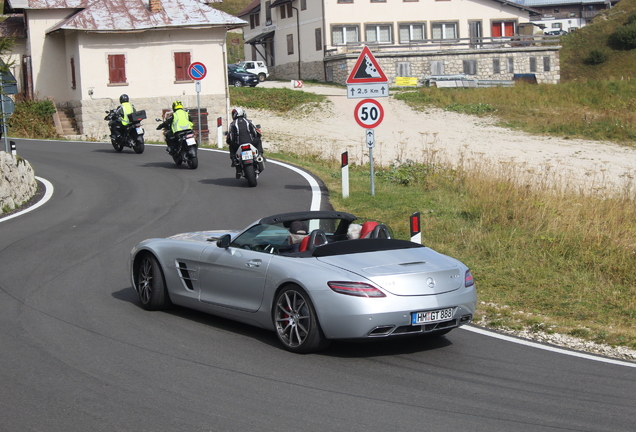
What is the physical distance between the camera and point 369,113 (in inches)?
590

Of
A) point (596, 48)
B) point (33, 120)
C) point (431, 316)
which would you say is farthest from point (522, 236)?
point (596, 48)

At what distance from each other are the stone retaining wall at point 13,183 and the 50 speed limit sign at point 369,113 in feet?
24.5

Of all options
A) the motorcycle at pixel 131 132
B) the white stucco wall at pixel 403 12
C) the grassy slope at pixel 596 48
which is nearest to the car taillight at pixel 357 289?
the motorcycle at pixel 131 132

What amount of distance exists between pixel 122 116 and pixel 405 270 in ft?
64.9

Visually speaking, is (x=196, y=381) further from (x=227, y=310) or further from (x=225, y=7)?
(x=225, y=7)

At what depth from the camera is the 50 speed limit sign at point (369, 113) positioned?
15.0 m

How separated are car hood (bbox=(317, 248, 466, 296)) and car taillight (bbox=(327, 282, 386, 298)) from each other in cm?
7

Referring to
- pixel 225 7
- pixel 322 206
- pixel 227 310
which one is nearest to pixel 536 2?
pixel 225 7

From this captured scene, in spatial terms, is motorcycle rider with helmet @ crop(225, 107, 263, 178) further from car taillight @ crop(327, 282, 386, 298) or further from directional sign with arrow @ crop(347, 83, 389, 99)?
car taillight @ crop(327, 282, 386, 298)

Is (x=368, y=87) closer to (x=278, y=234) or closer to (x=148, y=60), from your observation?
(x=278, y=234)

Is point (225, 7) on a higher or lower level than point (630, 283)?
higher

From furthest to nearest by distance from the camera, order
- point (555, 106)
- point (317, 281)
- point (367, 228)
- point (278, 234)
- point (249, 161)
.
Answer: point (555, 106) < point (249, 161) < point (367, 228) < point (278, 234) < point (317, 281)

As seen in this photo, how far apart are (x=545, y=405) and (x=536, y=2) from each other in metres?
130

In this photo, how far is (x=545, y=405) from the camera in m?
5.82
